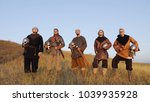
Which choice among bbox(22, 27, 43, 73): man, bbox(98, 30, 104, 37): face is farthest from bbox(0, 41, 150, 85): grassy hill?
bbox(98, 30, 104, 37): face

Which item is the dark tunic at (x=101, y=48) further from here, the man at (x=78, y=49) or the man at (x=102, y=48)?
the man at (x=78, y=49)

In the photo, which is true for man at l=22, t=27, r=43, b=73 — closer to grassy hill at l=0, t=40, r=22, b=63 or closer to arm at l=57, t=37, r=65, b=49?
arm at l=57, t=37, r=65, b=49

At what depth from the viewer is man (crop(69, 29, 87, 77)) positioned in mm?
14891

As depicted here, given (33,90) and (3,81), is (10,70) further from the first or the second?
(33,90)

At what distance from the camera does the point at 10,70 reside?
1756 cm

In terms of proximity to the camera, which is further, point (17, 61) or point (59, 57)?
point (17, 61)

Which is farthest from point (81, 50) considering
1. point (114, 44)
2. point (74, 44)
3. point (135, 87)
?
point (135, 87)

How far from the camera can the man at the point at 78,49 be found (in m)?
14.9

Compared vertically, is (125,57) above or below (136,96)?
above

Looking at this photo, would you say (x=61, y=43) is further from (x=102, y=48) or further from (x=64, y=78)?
(x=102, y=48)

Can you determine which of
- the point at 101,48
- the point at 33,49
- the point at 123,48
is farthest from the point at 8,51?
the point at 123,48

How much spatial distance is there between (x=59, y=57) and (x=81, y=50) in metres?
1.14

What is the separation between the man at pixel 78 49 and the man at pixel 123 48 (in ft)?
4.50

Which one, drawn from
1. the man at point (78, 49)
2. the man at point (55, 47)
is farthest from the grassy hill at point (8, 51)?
the man at point (78, 49)
